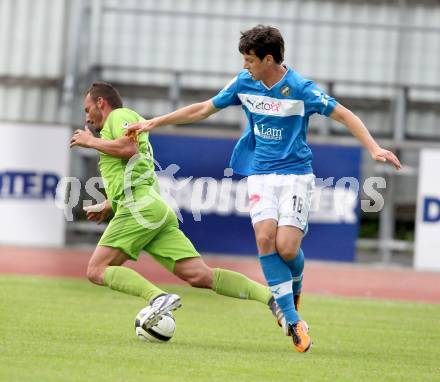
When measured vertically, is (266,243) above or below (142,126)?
below

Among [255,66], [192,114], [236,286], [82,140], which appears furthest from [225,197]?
[255,66]

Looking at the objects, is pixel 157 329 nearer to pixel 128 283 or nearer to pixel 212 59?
pixel 128 283

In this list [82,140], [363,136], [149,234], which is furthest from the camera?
[149,234]

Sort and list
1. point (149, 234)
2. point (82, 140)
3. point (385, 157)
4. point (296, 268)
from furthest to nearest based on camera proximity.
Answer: point (149, 234) < point (296, 268) < point (82, 140) < point (385, 157)

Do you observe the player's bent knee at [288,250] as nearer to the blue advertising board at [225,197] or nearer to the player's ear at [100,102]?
the player's ear at [100,102]

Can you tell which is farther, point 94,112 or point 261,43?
point 94,112

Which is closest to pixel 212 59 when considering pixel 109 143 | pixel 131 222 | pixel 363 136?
pixel 131 222

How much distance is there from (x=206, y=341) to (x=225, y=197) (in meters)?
9.25

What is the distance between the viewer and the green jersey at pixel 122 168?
9.52 metres

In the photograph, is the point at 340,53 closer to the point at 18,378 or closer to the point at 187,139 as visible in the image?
the point at 187,139

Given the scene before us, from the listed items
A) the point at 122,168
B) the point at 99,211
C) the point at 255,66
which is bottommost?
the point at 99,211

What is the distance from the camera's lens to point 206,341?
955 cm

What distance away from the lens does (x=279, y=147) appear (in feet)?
29.7

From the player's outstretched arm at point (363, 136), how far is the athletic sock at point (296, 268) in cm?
103
